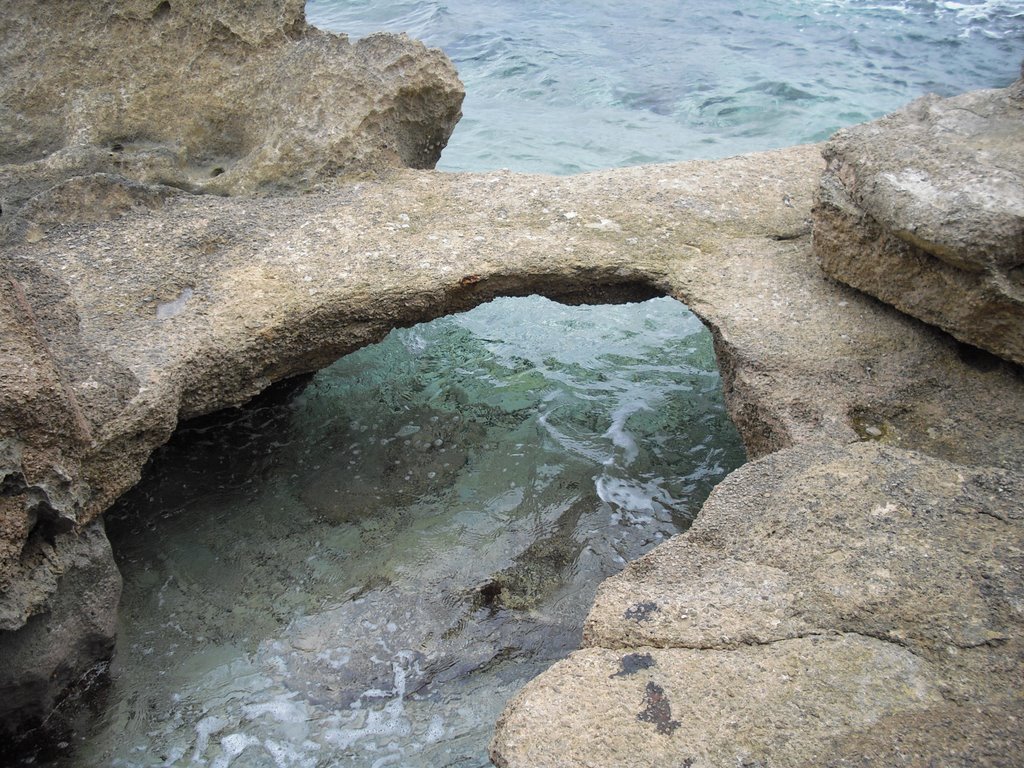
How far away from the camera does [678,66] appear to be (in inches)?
403

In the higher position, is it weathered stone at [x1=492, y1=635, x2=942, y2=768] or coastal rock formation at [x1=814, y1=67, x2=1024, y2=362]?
coastal rock formation at [x1=814, y1=67, x2=1024, y2=362]

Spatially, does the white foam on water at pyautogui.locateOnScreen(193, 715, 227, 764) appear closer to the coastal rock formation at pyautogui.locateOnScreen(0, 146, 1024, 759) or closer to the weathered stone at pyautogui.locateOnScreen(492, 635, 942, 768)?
the coastal rock formation at pyautogui.locateOnScreen(0, 146, 1024, 759)

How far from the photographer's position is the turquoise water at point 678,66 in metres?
8.73

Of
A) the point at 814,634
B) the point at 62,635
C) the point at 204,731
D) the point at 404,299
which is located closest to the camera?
the point at 814,634

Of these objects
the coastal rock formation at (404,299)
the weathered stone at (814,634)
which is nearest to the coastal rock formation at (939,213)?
the coastal rock formation at (404,299)

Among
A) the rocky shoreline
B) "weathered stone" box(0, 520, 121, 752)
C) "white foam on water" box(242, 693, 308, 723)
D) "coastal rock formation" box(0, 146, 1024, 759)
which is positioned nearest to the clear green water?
"white foam on water" box(242, 693, 308, 723)

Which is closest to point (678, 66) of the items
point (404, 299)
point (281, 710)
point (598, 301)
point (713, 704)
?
point (598, 301)

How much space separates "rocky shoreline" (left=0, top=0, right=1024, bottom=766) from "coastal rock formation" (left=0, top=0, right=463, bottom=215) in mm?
16

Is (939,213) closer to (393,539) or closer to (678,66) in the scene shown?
(393,539)

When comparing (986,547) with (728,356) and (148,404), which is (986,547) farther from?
(148,404)

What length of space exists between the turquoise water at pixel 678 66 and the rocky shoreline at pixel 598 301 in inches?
146

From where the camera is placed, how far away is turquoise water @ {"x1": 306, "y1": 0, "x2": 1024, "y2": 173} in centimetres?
873

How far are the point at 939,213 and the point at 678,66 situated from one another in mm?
7400

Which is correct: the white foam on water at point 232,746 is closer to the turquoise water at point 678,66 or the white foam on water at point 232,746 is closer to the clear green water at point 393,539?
the clear green water at point 393,539
